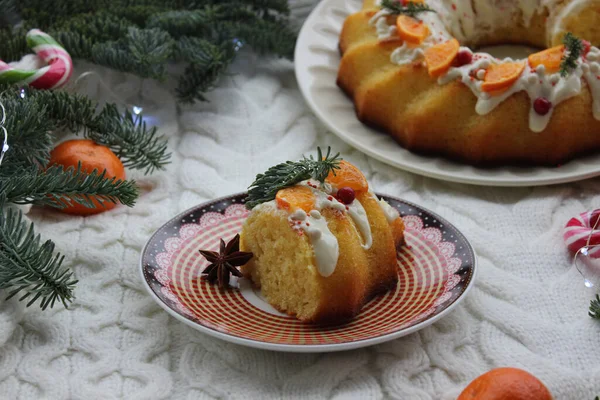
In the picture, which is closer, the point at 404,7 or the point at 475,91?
the point at 475,91

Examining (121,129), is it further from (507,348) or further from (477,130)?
(507,348)

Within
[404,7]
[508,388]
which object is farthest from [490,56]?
[508,388]

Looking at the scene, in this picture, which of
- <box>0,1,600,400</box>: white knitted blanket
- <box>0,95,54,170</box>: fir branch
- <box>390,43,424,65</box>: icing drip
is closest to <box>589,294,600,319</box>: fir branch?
<box>0,1,600,400</box>: white knitted blanket

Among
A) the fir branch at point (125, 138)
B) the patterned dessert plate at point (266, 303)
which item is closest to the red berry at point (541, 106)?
the patterned dessert plate at point (266, 303)

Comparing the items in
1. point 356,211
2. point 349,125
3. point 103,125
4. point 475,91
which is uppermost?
point 356,211

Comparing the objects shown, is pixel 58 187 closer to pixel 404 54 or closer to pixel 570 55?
pixel 404 54

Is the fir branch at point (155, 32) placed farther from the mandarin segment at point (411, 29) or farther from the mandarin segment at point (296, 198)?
the mandarin segment at point (296, 198)
